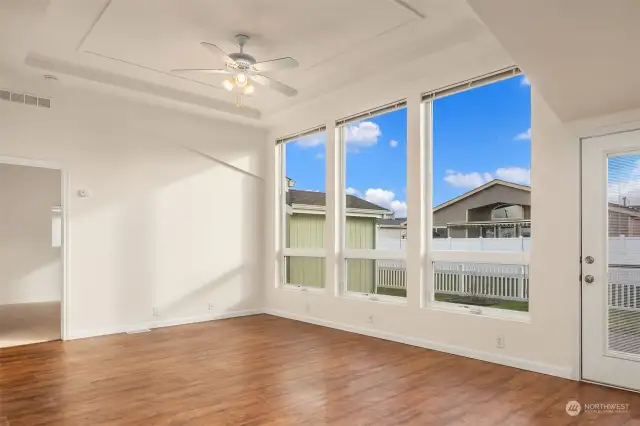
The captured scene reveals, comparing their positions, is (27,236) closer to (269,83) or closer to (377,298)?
(269,83)

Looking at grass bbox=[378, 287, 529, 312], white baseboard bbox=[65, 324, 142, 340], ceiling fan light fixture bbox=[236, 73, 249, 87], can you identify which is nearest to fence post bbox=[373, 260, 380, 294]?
grass bbox=[378, 287, 529, 312]

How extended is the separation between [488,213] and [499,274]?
641 millimetres

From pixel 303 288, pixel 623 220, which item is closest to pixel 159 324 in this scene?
pixel 303 288

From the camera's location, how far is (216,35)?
13.7ft

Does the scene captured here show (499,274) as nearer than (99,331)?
Yes

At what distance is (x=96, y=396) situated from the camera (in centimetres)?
337

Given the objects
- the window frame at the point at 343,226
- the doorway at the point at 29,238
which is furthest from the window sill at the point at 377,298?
the doorway at the point at 29,238

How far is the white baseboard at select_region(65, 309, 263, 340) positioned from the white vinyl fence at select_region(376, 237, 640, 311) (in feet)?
8.25

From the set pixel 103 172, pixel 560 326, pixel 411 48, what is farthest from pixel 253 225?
Result: pixel 560 326

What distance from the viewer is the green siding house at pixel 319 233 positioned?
19.1 feet

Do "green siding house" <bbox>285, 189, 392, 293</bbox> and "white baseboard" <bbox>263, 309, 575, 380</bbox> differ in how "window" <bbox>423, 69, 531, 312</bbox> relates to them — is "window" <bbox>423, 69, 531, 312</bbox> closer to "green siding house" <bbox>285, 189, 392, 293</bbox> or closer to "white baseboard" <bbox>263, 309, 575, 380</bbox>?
"white baseboard" <bbox>263, 309, 575, 380</bbox>

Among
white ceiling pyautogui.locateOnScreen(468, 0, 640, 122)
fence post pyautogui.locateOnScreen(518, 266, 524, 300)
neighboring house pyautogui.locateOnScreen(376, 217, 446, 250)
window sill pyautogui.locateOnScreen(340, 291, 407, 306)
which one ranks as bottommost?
window sill pyautogui.locateOnScreen(340, 291, 407, 306)

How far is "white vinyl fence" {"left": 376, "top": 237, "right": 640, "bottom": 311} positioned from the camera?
3469mm

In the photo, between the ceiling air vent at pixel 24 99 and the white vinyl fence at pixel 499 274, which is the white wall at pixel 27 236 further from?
the white vinyl fence at pixel 499 274
